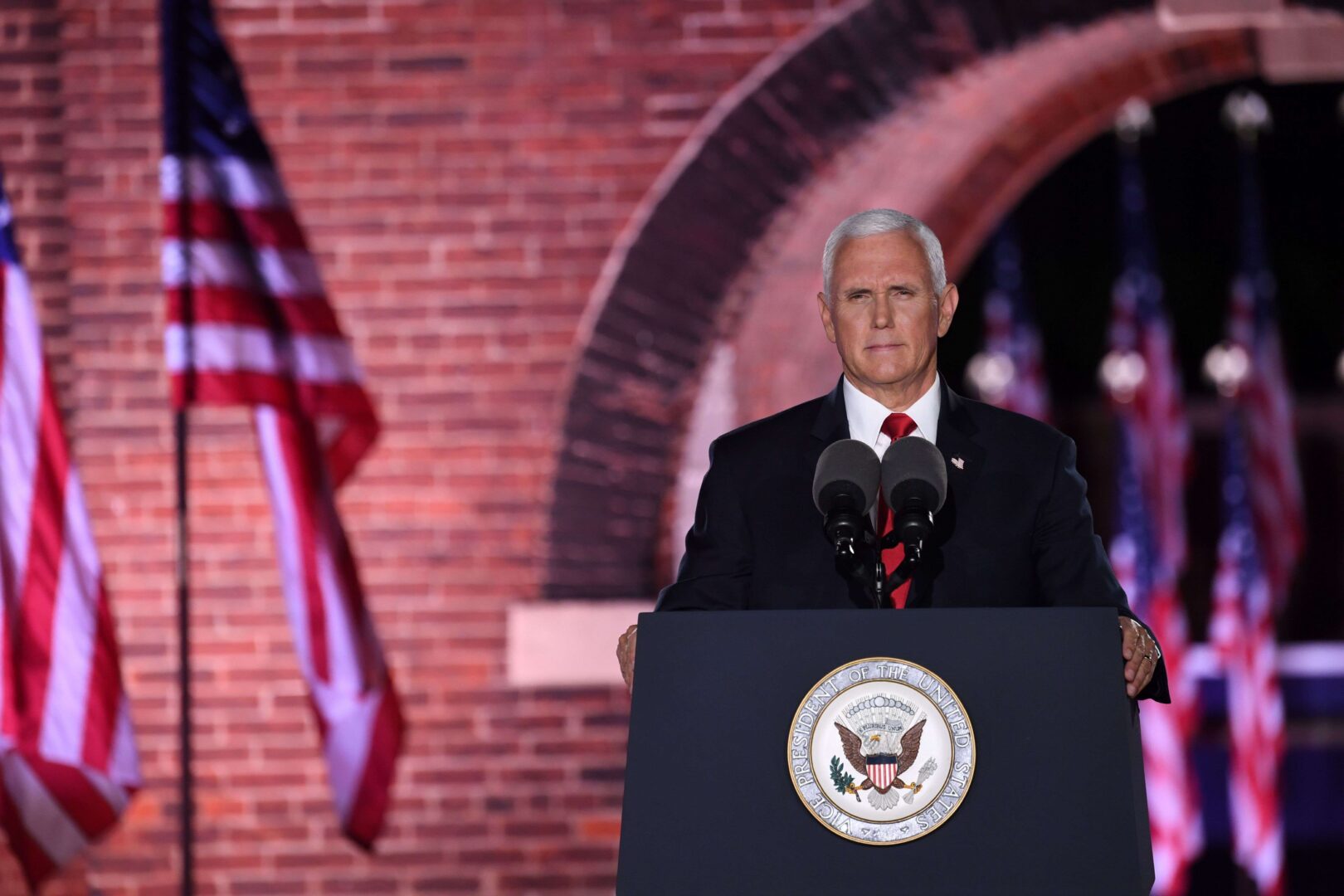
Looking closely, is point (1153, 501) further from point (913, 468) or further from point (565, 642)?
point (913, 468)

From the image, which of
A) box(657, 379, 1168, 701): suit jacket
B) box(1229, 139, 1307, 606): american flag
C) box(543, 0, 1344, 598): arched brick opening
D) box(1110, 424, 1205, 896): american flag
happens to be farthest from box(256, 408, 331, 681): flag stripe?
box(1229, 139, 1307, 606): american flag

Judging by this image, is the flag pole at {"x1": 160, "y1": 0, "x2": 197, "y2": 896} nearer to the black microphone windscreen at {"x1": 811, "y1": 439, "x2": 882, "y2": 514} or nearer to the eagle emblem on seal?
the black microphone windscreen at {"x1": 811, "y1": 439, "x2": 882, "y2": 514}

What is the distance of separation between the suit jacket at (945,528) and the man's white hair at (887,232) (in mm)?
170

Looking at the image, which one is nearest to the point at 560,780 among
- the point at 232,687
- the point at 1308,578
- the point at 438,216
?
the point at 232,687

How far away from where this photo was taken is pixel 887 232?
2.08 metres

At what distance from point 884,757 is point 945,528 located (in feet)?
1.38

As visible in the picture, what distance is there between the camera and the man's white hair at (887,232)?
6.82ft

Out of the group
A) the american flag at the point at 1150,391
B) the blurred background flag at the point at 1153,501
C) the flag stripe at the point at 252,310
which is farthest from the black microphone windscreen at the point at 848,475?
the american flag at the point at 1150,391

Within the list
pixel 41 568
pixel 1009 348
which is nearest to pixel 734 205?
pixel 41 568

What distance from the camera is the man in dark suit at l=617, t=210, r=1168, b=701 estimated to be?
2035 mm

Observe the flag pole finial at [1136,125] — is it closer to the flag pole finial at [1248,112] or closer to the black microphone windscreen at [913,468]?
the flag pole finial at [1248,112]

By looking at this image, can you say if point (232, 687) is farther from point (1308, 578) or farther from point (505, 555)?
point (1308, 578)

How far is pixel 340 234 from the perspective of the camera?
555 cm

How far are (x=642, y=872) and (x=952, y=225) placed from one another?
15.1 ft
